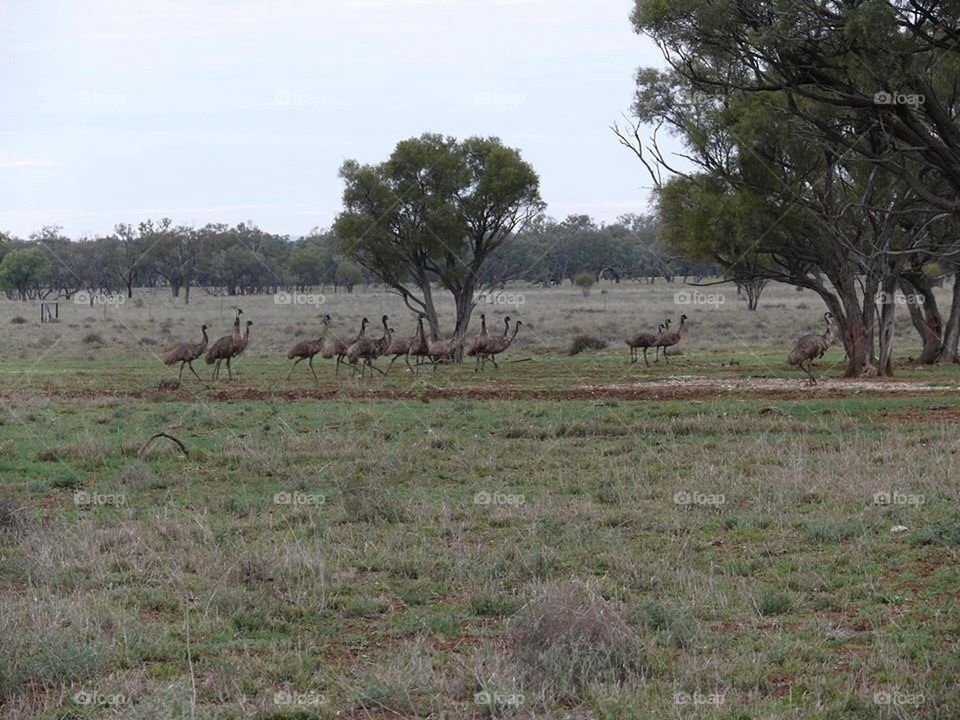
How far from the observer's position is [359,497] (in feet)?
40.0

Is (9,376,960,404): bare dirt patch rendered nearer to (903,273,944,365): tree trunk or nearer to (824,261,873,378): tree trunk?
(824,261,873,378): tree trunk

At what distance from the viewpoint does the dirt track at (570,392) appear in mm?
23938

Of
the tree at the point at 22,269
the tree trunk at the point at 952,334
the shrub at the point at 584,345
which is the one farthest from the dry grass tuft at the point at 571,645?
the tree at the point at 22,269

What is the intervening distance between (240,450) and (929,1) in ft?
40.5

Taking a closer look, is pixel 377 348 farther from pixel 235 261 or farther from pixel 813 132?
pixel 235 261

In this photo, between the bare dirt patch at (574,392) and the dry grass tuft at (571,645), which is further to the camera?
the bare dirt patch at (574,392)

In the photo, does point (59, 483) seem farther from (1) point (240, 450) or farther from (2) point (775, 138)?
(2) point (775, 138)

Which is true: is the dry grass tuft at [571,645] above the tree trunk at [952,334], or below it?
below

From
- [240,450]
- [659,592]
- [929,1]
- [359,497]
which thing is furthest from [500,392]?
[659,592]

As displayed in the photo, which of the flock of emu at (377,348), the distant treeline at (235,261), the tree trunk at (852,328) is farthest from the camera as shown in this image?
the distant treeline at (235,261)

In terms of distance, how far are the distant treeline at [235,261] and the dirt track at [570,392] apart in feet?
146

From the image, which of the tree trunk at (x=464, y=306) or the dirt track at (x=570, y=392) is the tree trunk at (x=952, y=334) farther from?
the tree trunk at (x=464, y=306)

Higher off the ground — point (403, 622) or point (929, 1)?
point (929, 1)

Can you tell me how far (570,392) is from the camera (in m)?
25.1
